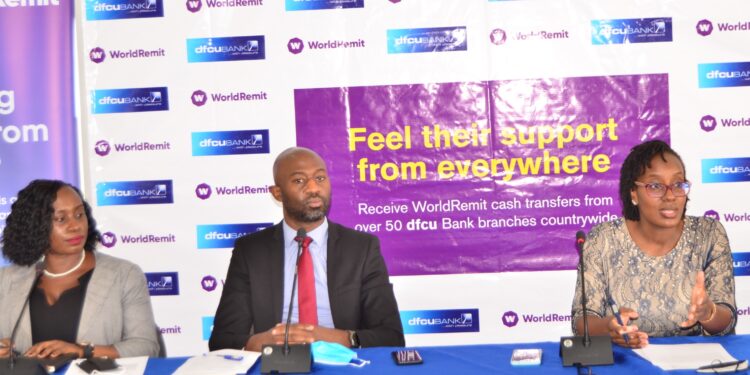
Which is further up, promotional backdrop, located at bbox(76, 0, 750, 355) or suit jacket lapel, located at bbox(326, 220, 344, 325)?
promotional backdrop, located at bbox(76, 0, 750, 355)

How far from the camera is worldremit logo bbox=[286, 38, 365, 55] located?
4.96 metres

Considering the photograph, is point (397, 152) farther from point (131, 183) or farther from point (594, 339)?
point (594, 339)

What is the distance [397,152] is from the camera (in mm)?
4988

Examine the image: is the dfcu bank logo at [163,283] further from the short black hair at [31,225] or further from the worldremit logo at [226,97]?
the short black hair at [31,225]

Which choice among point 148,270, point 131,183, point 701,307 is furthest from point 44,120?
point 701,307

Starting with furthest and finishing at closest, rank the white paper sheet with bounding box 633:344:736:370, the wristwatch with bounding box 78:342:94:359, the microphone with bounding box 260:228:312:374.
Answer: the wristwatch with bounding box 78:342:94:359 < the microphone with bounding box 260:228:312:374 < the white paper sheet with bounding box 633:344:736:370

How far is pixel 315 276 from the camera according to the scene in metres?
3.90

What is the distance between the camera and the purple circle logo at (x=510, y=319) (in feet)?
16.4

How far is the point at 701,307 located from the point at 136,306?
2292 mm

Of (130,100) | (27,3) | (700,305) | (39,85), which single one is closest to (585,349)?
(700,305)

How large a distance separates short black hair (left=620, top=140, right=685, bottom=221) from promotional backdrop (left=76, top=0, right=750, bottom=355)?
1288mm

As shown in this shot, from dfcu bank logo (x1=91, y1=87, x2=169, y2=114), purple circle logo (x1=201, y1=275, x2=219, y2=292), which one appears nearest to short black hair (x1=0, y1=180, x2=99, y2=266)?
dfcu bank logo (x1=91, y1=87, x2=169, y2=114)

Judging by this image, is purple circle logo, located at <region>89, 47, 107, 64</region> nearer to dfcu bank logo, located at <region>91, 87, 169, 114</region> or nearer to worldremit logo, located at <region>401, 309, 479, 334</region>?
dfcu bank logo, located at <region>91, 87, 169, 114</region>

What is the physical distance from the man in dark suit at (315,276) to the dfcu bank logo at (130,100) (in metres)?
1.42
